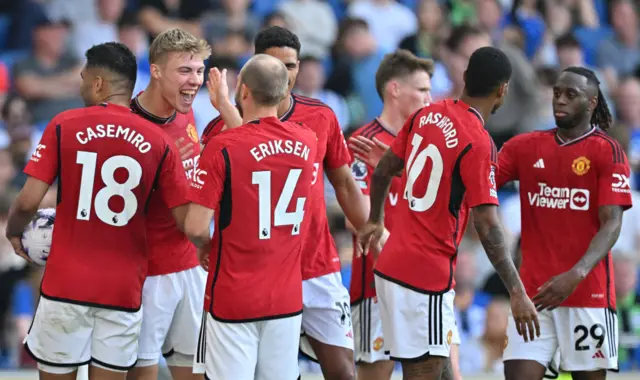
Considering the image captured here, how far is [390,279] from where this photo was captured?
22.6ft

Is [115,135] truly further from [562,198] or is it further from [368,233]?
[562,198]

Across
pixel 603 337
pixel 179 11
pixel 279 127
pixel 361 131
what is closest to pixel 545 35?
pixel 179 11

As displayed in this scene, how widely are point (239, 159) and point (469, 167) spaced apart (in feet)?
4.42

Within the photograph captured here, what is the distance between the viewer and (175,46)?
23.0 ft

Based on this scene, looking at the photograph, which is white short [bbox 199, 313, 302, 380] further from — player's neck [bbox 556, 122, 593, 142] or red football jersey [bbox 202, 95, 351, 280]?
player's neck [bbox 556, 122, 593, 142]

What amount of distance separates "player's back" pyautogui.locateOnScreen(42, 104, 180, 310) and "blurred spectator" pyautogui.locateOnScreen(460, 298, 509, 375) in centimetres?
475

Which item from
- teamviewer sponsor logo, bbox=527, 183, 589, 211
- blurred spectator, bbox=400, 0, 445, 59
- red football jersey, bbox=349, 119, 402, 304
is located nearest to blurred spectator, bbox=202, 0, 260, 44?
blurred spectator, bbox=400, 0, 445, 59

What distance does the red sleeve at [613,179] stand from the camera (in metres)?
7.04

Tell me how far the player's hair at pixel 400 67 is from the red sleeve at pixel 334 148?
1.19 metres

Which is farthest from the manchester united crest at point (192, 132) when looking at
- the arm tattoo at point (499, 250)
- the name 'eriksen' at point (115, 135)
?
the arm tattoo at point (499, 250)

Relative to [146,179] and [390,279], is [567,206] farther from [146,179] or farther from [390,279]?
[146,179]

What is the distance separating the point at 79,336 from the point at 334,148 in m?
1.92

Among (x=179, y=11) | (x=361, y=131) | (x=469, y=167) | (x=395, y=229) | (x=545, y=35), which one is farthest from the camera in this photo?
(x=545, y=35)

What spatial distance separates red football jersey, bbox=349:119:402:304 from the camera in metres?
7.98
